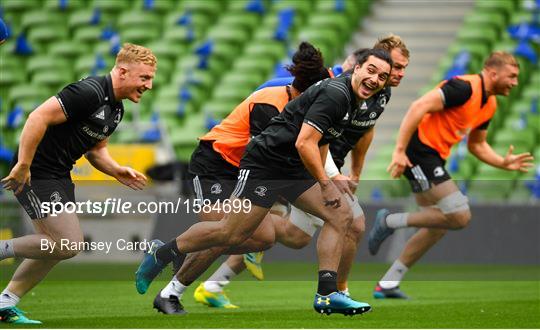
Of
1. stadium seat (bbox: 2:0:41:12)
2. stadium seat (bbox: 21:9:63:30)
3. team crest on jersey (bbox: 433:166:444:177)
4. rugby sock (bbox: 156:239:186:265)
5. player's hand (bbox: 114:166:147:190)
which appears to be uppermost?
player's hand (bbox: 114:166:147:190)

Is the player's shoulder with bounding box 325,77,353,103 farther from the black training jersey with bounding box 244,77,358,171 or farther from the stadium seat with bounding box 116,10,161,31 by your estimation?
the stadium seat with bounding box 116,10,161,31

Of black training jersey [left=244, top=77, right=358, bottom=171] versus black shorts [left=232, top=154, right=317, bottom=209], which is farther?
black shorts [left=232, top=154, right=317, bottom=209]

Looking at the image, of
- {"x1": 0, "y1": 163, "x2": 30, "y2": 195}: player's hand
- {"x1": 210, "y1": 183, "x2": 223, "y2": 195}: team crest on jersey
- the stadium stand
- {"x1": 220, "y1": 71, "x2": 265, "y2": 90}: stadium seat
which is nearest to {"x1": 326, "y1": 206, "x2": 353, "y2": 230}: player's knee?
{"x1": 210, "y1": 183, "x2": 223, "y2": 195}: team crest on jersey

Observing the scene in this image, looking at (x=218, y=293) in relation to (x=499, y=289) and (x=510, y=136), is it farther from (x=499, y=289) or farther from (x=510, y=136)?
(x=510, y=136)

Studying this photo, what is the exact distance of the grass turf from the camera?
8.41 metres

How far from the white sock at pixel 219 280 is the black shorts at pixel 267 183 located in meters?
1.50

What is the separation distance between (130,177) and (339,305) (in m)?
1.79

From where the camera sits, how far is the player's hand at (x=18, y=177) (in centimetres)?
802

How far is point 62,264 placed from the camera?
1389 centimetres

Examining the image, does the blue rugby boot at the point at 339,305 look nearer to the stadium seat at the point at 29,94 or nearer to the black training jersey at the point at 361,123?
the black training jersey at the point at 361,123

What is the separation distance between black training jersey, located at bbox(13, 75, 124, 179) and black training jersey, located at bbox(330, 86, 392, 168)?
1784mm

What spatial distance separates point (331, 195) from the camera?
8320mm

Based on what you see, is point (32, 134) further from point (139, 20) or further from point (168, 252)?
point (139, 20)

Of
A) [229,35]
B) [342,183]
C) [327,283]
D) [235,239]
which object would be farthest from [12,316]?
[229,35]
